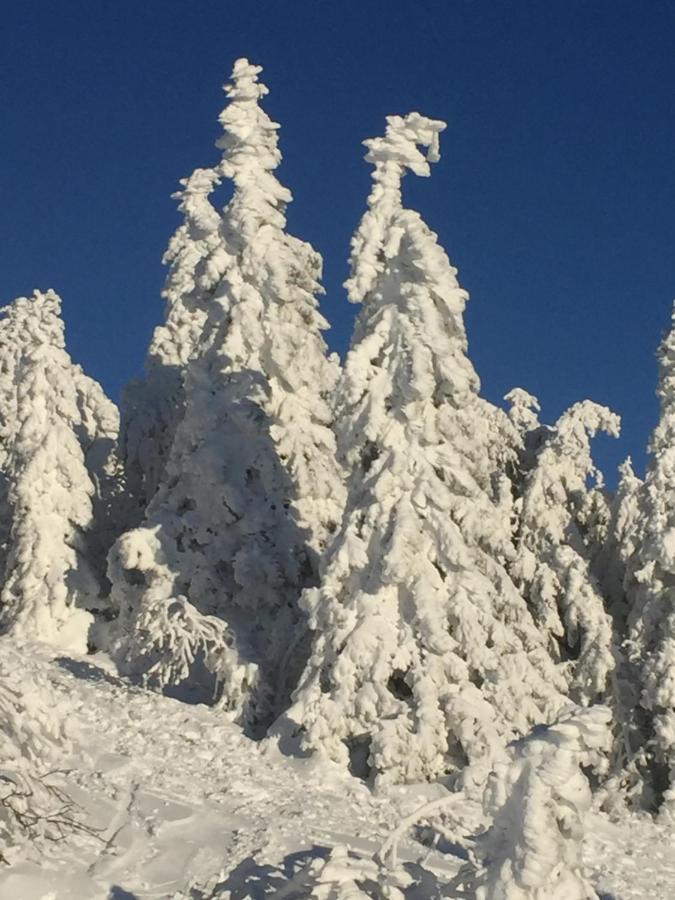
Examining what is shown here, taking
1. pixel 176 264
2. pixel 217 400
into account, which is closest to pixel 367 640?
pixel 217 400

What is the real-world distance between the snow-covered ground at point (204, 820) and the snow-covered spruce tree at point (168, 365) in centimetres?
1312

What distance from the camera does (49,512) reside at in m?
33.2

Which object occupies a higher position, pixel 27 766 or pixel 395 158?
pixel 395 158

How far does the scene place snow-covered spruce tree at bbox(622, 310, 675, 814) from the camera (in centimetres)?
2459

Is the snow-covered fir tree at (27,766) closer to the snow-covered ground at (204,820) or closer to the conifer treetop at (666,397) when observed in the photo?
the snow-covered ground at (204,820)

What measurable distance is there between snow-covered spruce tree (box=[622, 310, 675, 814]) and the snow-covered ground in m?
2.09

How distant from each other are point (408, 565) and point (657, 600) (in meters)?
7.06

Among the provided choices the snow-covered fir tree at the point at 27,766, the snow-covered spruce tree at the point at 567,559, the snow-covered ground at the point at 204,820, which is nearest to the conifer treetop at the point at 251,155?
the snow-covered spruce tree at the point at 567,559

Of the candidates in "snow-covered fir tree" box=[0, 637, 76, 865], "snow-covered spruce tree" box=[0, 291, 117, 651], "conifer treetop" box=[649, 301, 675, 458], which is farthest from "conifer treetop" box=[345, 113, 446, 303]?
"snow-covered spruce tree" box=[0, 291, 117, 651]

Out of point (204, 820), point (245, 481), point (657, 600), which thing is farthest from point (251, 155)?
point (204, 820)

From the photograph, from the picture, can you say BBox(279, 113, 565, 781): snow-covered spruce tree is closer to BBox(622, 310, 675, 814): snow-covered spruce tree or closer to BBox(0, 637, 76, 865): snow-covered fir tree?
BBox(622, 310, 675, 814): snow-covered spruce tree

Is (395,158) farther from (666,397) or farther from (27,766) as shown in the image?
(27,766)

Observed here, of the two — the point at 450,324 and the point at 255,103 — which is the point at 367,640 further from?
the point at 255,103

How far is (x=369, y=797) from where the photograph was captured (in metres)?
20.3
